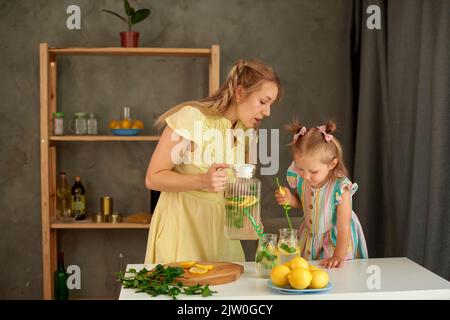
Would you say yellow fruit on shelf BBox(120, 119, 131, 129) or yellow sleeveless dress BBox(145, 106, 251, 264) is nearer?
yellow sleeveless dress BBox(145, 106, 251, 264)

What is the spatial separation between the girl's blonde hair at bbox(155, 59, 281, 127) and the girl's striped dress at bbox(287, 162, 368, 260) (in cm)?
42

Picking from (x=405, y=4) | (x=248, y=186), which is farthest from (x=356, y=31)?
(x=248, y=186)

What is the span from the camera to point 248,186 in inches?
83.7

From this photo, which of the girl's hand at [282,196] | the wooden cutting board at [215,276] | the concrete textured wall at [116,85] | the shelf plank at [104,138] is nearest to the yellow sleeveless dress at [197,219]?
the girl's hand at [282,196]

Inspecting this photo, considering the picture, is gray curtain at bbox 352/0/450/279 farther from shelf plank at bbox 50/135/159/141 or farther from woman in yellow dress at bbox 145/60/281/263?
shelf plank at bbox 50/135/159/141

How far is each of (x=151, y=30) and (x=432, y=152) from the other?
2125 millimetres

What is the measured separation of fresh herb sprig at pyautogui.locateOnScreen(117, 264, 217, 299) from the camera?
180 centimetres

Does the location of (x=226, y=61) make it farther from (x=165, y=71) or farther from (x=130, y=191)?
(x=130, y=191)

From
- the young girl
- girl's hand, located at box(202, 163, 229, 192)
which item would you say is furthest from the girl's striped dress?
girl's hand, located at box(202, 163, 229, 192)

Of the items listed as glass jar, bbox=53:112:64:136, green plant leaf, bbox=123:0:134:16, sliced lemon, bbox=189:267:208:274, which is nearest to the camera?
sliced lemon, bbox=189:267:208:274

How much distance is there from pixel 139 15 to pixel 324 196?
1914 mm

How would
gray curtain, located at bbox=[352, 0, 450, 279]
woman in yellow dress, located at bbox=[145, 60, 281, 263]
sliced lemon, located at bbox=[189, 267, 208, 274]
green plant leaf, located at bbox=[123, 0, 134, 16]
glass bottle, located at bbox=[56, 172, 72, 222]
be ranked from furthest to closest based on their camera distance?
glass bottle, located at bbox=[56, 172, 72, 222] → green plant leaf, located at bbox=[123, 0, 134, 16] → gray curtain, located at bbox=[352, 0, 450, 279] → woman in yellow dress, located at bbox=[145, 60, 281, 263] → sliced lemon, located at bbox=[189, 267, 208, 274]

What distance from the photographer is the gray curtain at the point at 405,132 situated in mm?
2637
